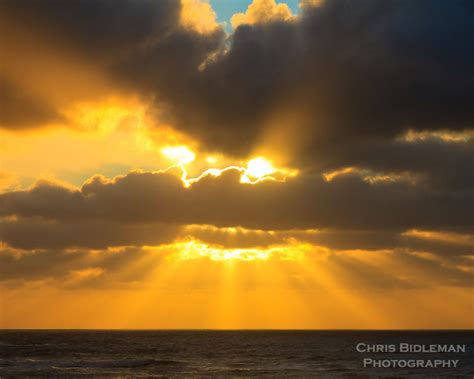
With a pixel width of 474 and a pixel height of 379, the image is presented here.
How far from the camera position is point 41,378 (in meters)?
73.8

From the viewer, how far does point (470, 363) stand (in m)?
104

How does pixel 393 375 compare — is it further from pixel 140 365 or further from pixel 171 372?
pixel 140 365

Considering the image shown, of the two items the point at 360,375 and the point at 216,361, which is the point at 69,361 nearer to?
→ the point at 216,361

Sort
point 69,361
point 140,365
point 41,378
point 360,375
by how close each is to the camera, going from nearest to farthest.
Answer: point 41,378 < point 360,375 < point 140,365 < point 69,361

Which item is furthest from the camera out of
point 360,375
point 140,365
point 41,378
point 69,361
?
point 69,361

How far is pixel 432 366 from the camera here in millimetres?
95062

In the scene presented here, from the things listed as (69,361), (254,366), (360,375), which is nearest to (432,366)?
(360,375)

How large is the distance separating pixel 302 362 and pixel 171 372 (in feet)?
94.0

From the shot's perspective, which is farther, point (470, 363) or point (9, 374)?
point (470, 363)

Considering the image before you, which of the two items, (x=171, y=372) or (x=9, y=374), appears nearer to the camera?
(x=9, y=374)

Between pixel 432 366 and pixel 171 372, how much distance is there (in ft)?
134

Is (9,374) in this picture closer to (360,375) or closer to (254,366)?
(254,366)

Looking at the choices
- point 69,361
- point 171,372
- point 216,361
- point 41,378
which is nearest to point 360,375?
point 171,372

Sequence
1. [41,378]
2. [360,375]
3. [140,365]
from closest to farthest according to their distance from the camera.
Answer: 1. [41,378]
2. [360,375]
3. [140,365]
